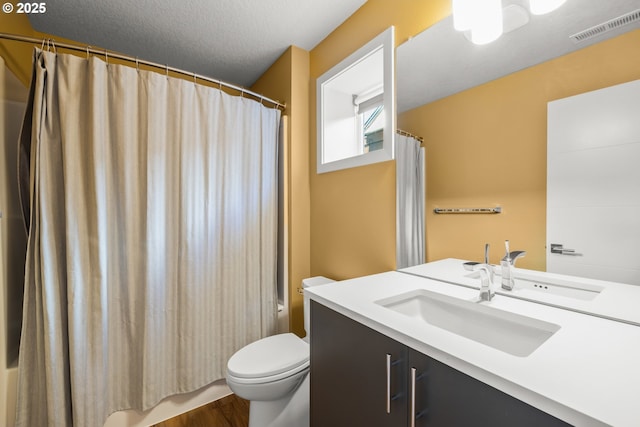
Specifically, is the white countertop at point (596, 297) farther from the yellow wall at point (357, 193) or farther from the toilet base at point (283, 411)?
the toilet base at point (283, 411)

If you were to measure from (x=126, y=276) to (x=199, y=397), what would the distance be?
0.91 metres

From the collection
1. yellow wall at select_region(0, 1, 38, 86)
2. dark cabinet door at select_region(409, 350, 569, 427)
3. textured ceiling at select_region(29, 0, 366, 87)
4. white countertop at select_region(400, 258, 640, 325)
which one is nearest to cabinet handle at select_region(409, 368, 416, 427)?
dark cabinet door at select_region(409, 350, 569, 427)

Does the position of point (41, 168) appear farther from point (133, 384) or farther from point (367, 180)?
point (367, 180)

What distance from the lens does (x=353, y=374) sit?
870 millimetres

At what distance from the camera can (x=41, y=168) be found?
4.10ft

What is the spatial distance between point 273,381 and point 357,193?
3.69 feet

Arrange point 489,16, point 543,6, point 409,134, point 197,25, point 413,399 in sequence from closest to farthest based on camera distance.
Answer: point 413,399 → point 543,6 → point 489,16 → point 409,134 → point 197,25

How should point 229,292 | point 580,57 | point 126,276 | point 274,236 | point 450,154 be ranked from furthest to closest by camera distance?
point 274,236
point 229,292
point 126,276
point 450,154
point 580,57

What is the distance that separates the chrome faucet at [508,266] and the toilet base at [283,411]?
1.07 m

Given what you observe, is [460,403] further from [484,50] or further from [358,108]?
[358,108]

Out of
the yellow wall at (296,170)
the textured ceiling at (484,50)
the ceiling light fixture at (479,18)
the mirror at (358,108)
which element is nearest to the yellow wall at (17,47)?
the yellow wall at (296,170)

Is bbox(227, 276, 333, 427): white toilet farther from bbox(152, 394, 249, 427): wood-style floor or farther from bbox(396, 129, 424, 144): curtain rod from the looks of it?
bbox(396, 129, 424, 144): curtain rod

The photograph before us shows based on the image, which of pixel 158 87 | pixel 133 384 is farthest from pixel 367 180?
pixel 133 384

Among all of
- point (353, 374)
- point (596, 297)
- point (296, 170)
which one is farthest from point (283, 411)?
point (296, 170)
